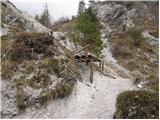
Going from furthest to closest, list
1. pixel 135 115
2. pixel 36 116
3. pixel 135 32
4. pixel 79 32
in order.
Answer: pixel 135 32 < pixel 79 32 < pixel 36 116 < pixel 135 115

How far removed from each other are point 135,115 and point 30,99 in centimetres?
627

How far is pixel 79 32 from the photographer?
38.9 meters

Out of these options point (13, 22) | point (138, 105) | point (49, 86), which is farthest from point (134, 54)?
point (138, 105)

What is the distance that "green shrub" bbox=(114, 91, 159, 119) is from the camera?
15.9 m

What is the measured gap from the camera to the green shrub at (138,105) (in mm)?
15930

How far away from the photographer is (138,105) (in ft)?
53.2

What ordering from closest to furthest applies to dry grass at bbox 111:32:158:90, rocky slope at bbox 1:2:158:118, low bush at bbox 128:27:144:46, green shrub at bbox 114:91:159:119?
green shrub at bbox 114:91:159:119 → rocky slope at bbox 1:2:158:118 → dry grass at bbox 111:32:158:90 → low bush at bbox 128:27:144:46

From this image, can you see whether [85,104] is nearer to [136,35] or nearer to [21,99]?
[21,99]

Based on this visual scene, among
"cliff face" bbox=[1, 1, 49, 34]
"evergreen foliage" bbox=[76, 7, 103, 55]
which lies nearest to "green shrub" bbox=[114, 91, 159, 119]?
"cliff face" bbox=[1, 1, 49, 34]

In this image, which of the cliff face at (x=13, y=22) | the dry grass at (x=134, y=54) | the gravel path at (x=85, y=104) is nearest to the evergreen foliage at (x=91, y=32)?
the cliff face at (x=13, y=22)

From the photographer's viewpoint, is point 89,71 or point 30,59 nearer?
point 30,59

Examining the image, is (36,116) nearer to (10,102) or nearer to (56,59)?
(10,102)

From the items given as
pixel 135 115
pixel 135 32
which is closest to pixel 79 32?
pixel 135 32

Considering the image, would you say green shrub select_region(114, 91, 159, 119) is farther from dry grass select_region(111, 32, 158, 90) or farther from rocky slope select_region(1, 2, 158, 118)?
dry grass select_region(111, 32, 158, 90)
